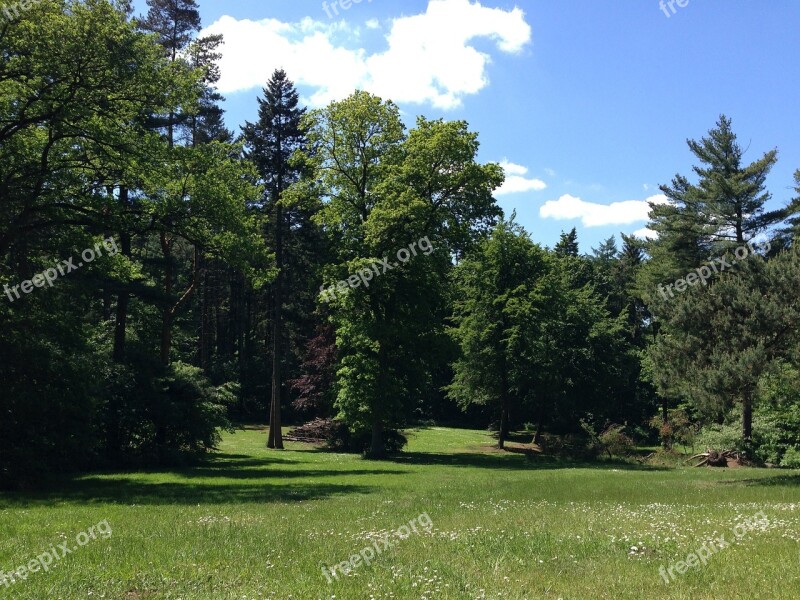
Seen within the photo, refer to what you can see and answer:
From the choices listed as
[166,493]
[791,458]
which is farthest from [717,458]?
[166,493]

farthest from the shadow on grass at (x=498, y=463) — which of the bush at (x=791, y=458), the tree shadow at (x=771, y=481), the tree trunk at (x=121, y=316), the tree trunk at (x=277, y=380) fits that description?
the tree trunk at (x=121, y=316)

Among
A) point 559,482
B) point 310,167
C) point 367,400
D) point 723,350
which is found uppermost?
point 310,167

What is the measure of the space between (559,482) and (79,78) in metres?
21.2

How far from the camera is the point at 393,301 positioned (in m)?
36.5

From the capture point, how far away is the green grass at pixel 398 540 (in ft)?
24.7

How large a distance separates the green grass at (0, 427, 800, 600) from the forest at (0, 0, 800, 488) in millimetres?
5585

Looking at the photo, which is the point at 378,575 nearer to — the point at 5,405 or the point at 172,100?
the point at 5,405

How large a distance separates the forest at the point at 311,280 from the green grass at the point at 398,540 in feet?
18.3

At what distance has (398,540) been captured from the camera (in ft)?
34.0

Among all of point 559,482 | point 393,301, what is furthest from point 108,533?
point 393,301

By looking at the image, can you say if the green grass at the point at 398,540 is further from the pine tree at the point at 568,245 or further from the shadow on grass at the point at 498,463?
the pine tree at the point at 568,245

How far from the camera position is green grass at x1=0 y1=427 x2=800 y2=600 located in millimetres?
7535

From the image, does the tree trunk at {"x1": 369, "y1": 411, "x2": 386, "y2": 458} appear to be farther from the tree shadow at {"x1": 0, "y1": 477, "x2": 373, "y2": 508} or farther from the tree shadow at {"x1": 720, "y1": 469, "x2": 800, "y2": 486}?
the tree shadow at {"x1": 720, "y1": 469, "x2": 800, "y2": 486}

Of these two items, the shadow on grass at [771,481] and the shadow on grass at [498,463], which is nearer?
the shadow on grass at [771,481]
